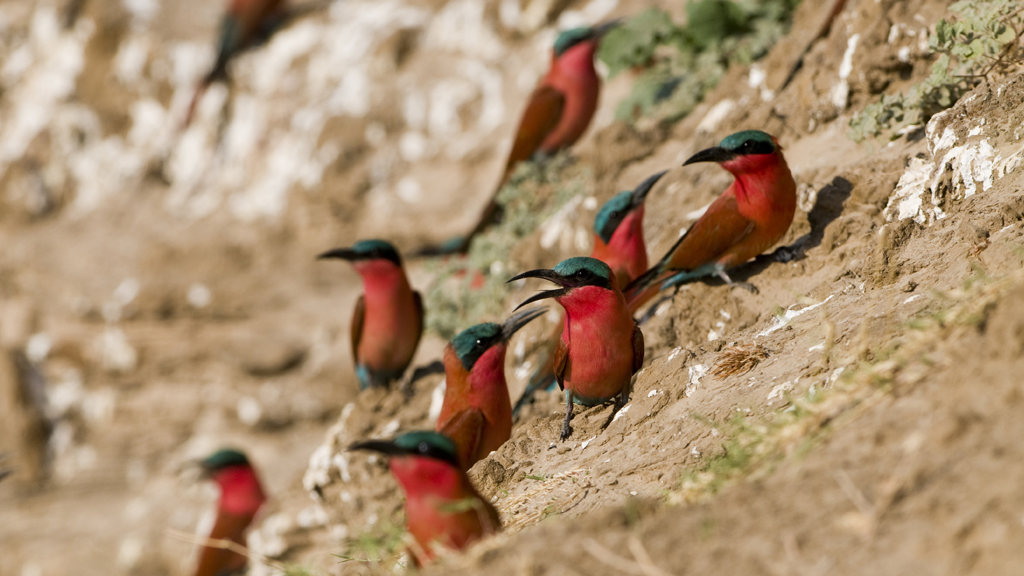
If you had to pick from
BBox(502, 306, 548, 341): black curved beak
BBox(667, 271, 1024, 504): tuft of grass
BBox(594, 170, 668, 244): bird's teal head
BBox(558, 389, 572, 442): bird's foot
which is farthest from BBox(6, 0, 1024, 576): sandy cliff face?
BBox(502, 306, 548, 341): black curved beak

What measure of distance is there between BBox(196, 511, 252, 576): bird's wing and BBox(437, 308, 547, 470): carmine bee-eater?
351 cm

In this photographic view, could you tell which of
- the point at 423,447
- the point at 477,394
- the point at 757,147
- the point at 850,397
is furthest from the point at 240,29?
the point at 850,397

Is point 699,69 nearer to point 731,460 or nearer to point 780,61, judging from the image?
point 780,61

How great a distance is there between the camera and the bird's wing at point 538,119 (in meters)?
8.38

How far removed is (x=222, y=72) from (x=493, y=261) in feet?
24.0

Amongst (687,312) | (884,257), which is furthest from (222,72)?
(884,257)

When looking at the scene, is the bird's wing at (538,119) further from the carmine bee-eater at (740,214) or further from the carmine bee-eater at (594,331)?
the carmine bee-eater at (594,331)

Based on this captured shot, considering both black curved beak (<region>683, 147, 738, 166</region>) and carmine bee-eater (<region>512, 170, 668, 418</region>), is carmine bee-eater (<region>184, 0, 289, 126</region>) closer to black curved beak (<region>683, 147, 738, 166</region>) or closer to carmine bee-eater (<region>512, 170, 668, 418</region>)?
carmine bee-eater (<region>512, 170, 668, 418</region>)

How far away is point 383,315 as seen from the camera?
6.43 meters

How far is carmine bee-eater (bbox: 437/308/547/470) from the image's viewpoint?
14.7 feet

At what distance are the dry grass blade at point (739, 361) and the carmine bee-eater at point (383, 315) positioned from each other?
3054 millimetres

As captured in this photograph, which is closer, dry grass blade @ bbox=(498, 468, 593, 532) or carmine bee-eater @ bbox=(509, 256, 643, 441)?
dry grass blade @ bbox=(498, 468, 593, 532)

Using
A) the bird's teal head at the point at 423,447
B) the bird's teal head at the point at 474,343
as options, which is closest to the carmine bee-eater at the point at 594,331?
the bird's teal head at the point at 474,343

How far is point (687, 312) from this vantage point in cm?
499
